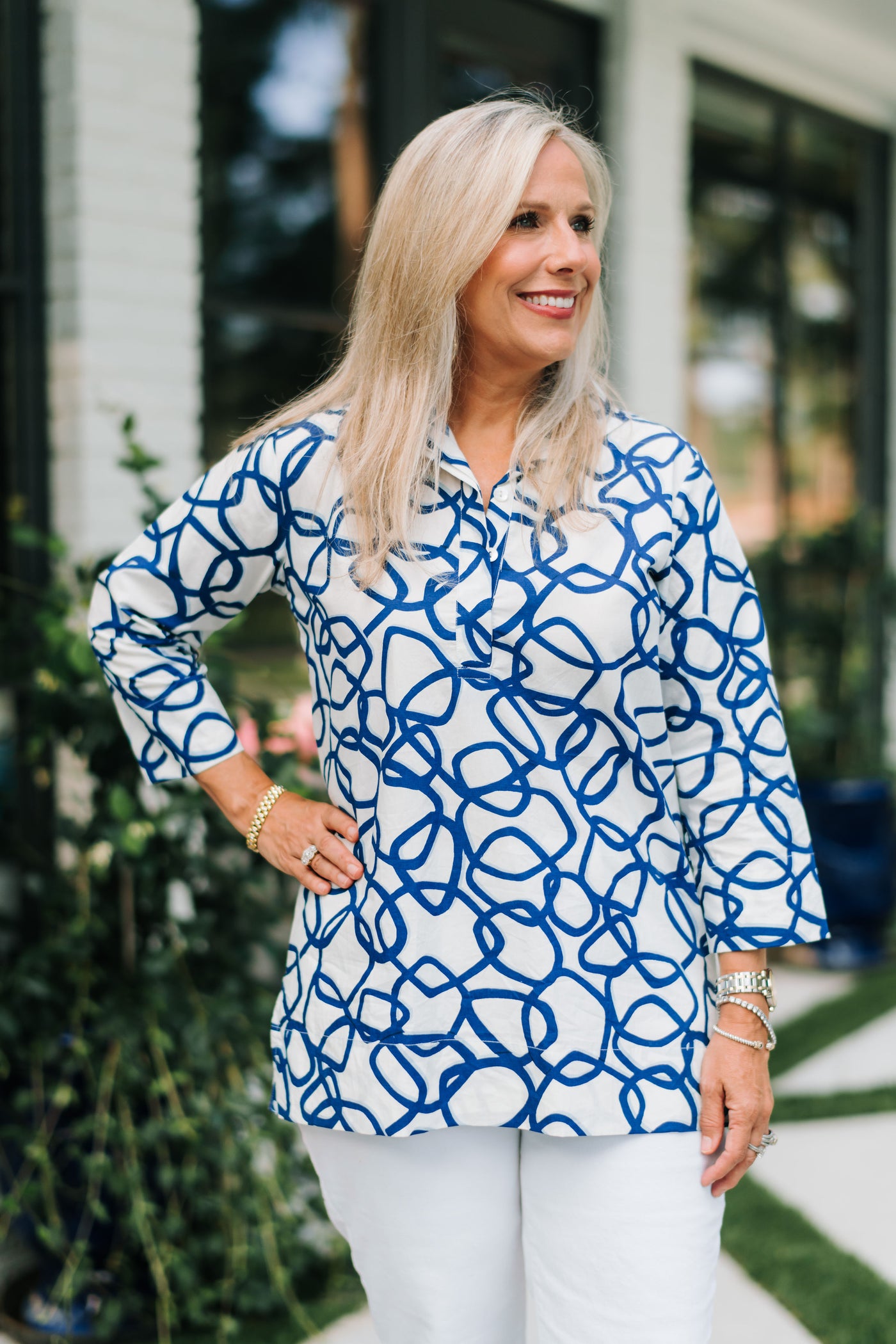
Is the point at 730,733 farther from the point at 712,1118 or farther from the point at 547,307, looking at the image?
the point at 547,307

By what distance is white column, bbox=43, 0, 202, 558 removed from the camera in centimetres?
281

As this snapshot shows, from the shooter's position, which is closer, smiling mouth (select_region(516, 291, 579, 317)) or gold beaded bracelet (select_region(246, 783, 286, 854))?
smiling mouth (select_region(516, 291, 579, 317))

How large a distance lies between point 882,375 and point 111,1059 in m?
5.18

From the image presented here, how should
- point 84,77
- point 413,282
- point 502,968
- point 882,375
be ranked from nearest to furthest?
point 502,968, point 413,282, point 84,77, point 882,375

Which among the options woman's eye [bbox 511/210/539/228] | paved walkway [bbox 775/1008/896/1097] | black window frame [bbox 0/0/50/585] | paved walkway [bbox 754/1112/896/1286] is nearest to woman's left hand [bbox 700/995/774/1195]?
woman's eye [bbox 511/210/539/228]

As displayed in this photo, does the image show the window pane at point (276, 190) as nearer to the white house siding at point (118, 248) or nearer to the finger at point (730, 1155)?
the white house siding at point (118, 248)

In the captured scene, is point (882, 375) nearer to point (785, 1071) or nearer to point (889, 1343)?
point (785, 1071)

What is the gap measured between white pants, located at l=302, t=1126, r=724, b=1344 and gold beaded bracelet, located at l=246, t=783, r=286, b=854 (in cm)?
34

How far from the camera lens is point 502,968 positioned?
4.30ft

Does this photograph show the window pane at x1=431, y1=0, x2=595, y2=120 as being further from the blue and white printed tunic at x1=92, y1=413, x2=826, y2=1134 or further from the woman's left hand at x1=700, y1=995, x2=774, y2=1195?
the woman's left hand at x1=700, y1=995, x2=774, y2=1195

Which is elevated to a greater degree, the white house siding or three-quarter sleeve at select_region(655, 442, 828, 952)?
the white house siding

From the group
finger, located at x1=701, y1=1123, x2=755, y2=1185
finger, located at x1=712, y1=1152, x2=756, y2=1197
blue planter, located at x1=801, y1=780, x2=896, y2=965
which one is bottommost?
blue planter, located at x1=801, y1=780, x2=896, y2=965

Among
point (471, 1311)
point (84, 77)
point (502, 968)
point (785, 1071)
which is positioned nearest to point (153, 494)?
point (84, 77)

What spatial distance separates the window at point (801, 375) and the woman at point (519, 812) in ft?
10.8
